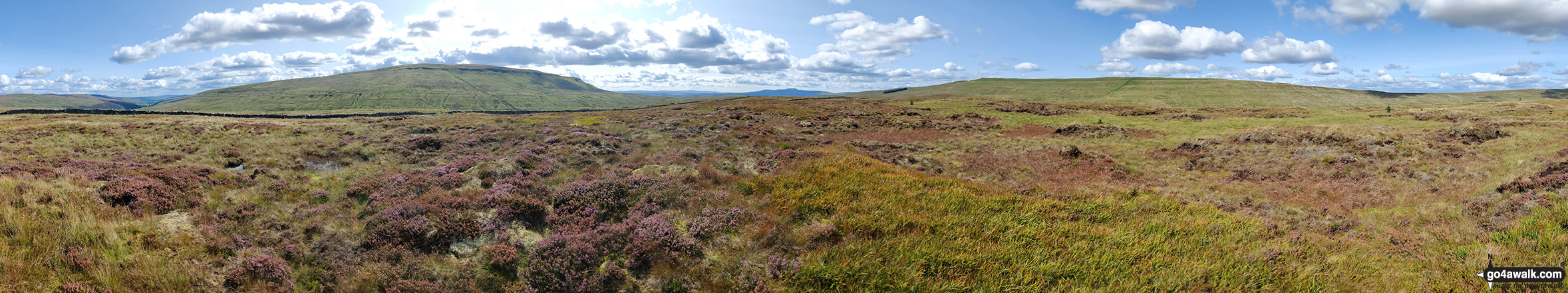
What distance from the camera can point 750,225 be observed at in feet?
26.0

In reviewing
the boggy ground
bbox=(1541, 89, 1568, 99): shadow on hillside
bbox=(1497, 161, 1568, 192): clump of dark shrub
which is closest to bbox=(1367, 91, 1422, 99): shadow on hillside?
bbox=(1541, 89, 1568, 99): shadow on hillside

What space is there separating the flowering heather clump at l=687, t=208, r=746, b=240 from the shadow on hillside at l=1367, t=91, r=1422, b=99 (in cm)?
17573

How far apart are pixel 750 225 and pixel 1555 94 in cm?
22724

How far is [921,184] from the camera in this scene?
10734mm

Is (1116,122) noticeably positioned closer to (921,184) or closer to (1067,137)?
(1067,137)

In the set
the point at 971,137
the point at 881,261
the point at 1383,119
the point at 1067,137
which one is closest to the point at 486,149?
the point at 881,261

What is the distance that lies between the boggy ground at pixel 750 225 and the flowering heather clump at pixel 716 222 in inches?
1.7

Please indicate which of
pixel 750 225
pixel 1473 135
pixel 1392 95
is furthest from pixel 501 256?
pixel 1392 95

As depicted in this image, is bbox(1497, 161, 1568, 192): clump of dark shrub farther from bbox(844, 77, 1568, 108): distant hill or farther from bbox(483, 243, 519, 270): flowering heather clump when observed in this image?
bbox(844, 77, 1568, 108): distant hill

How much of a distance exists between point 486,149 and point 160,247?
16.0m

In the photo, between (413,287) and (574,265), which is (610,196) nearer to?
(574,265)

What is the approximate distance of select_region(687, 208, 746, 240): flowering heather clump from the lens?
7.54 meters

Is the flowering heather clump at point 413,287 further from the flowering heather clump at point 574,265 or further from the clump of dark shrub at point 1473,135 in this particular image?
the clump of dark shrub at point 1473,135

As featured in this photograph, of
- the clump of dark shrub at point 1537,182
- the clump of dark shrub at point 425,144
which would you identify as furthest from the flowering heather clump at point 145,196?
the clump of dark shrub at point 1537,182
